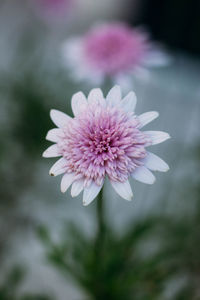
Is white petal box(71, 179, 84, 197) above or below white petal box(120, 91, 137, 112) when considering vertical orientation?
below

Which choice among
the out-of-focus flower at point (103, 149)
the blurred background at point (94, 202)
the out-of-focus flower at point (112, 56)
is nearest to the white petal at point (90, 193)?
the out-of-focus flower at point (103, 149)

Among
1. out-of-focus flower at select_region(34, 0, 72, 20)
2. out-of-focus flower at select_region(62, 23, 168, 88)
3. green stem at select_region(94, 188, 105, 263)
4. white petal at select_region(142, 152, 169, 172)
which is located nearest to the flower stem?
green stem at select_region(94, 188, 105, 263)

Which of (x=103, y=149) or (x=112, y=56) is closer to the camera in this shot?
(x=103, y=149)

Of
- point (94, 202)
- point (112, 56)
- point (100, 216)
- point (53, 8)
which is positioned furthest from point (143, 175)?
point (53, 8)

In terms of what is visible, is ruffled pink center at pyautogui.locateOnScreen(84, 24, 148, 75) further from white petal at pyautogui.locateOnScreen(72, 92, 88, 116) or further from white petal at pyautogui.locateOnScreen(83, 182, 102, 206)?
white petal at pyautogui.locateOnScreen(83, 182, 102, 206)

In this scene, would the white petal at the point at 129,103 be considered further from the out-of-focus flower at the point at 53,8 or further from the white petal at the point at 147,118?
the out-of-focus flower at the point at 53,8

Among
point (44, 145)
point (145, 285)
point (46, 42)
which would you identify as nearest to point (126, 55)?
point (44, 145)

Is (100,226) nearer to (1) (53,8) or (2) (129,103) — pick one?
(2) (129,103)
